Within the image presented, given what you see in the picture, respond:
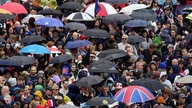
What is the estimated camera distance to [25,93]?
27.6 meters

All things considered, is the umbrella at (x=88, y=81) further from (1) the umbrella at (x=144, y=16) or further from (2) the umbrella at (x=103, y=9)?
(2) the umbrella at (x=103, y=9)

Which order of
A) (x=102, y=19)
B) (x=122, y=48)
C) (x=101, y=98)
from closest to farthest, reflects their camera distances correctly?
(x=101, y=98)
(x=122, y=48)
(x=102, y=19)

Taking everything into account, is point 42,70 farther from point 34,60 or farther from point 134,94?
point 134,94

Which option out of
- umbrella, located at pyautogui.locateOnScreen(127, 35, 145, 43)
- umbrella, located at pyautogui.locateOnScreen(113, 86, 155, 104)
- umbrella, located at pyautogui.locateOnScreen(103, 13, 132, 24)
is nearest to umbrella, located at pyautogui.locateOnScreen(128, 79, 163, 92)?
Answer: umbrella, located at pyautogui.locateOnScreen(113, 86, 155, 104)

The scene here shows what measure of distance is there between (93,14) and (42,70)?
18.6 feet

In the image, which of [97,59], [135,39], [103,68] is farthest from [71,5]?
[103,68]

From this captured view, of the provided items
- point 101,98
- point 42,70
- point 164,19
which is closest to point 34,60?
point 42,70

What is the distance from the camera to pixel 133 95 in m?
27.0

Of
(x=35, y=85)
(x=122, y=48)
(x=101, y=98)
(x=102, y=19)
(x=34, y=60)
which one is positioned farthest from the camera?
(x=102, y=19)

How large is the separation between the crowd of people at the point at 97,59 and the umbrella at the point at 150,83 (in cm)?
20

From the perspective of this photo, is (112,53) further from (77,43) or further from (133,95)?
(133,95)

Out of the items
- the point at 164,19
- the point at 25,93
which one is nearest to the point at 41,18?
the point at 164,19

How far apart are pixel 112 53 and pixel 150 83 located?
326 cm

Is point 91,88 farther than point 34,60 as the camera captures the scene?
No
